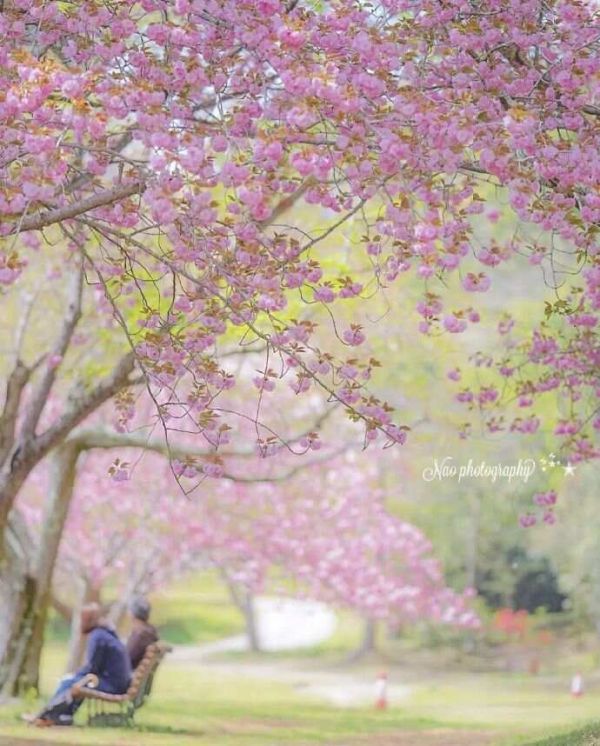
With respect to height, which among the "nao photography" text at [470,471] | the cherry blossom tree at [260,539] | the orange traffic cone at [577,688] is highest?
Result: the "nao photography" text at [470,471]

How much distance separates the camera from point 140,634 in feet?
26.5

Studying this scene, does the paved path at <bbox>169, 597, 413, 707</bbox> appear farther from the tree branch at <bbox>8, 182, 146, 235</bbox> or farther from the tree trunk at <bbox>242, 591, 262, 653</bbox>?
the tree branch at <bbox>8, 182, 146, 235</bbox>

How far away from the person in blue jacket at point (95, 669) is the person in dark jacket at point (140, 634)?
29 centimetres

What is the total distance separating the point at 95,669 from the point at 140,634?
49 cm

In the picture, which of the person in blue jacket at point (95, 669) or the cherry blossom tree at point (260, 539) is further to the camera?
the cherry blossom tree at point (260, 539)

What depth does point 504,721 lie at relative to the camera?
11.6 metres

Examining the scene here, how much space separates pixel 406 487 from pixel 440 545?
82 centimetres

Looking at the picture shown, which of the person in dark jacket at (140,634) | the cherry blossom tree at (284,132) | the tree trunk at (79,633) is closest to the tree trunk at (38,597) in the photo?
the person in dark jacket at (140,634)

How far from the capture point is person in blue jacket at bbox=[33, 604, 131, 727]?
24.6 ft

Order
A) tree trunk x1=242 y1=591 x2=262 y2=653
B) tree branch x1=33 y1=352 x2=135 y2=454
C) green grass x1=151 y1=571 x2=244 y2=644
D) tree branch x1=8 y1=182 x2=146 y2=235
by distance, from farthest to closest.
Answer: green grass x1=151 y1=571 x2=244 y2=644 → tree trunk x1=242 y1=591 x2=262 y2=653 → tree branch x1=33 y1=352 x2=135 y2=454 → tree branch x1=8 y1=182 x2=146 y2=235

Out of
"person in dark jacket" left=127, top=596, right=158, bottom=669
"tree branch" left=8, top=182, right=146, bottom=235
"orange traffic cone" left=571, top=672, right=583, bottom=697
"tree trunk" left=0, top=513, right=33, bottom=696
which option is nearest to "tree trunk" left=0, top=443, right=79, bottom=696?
"tree trunk" left=0, top=513, right=33, bottom=696

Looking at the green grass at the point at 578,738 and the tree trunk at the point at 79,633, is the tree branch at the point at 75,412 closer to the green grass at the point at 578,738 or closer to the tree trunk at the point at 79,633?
the green grass at the point at 578,738

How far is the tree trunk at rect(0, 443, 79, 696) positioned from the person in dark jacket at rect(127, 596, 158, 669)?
85cm

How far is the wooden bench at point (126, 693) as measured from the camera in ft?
24.8
